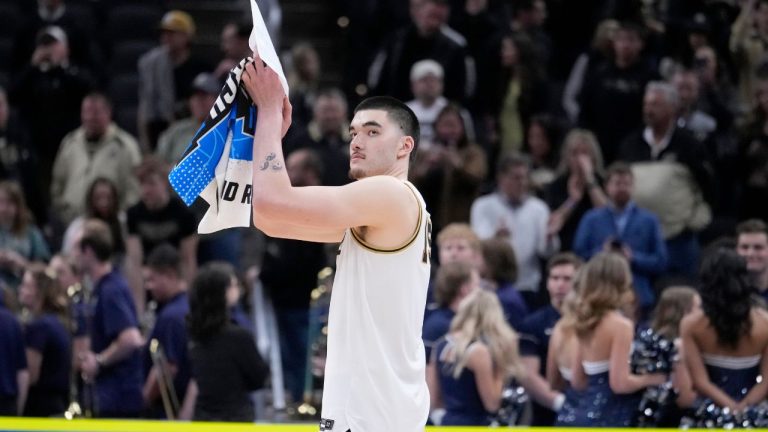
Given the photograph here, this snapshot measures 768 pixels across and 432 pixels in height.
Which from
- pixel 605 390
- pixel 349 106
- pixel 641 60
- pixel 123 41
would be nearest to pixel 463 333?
pixel 605 390

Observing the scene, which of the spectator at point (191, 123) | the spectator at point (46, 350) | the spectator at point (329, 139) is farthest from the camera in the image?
the spectator at point (191, 123)

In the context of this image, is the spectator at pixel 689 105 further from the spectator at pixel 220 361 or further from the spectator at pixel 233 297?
the spectator at pixel 220 361

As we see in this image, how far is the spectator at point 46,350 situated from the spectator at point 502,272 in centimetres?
305

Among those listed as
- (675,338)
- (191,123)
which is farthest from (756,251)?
(191,123)

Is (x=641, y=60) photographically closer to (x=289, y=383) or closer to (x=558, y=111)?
(x=558, y=111)

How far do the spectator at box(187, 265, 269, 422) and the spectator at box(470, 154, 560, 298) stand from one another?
3497mm

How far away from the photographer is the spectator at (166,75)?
47.6 ft

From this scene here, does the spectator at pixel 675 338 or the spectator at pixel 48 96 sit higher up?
the spectator at pixel 48 96

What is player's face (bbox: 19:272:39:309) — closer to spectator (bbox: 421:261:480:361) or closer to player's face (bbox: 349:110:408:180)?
spectator (bbox: 421:261:480:361)

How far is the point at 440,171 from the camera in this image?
40.5 ft

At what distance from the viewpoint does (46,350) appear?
1047cm

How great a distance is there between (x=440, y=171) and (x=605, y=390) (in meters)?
3.83

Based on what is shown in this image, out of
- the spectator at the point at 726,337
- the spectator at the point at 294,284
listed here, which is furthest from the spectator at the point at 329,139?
the spectator at the point at 726,337

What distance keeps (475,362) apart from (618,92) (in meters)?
5.17
